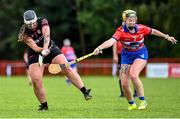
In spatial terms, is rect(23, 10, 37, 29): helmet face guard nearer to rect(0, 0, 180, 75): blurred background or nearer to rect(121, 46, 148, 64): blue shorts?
rect(121, 46, 148, 64): blue shorts

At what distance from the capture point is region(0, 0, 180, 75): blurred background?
49.6 m

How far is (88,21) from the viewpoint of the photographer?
54812 millimetres

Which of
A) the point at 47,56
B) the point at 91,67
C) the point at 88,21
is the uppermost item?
the point at 47,56

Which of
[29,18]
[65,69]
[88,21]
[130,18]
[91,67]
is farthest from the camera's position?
[88,21]

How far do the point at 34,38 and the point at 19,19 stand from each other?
44982 mm

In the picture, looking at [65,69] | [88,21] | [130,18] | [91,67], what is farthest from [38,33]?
[88,21]

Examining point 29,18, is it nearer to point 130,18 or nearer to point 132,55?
point 130,18

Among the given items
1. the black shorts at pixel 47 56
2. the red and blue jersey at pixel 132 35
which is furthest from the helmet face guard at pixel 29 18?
the red and blue jersey at pixel 132 35

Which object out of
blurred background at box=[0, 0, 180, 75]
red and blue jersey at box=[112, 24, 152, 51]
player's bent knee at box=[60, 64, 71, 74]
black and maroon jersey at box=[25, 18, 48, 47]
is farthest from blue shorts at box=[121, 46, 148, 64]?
blurred background at box=[0, 0, 180, 75]

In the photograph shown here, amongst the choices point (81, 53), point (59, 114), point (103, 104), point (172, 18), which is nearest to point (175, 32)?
point (172, 18)

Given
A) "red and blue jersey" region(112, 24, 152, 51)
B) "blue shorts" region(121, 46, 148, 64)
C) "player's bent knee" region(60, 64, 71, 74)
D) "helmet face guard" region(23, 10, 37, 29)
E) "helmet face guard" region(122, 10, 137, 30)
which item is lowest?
"player's bent knee" region(60, 64, 71, 74)

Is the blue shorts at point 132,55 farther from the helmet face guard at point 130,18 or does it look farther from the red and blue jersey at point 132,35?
the helmet face guard at point 130,18

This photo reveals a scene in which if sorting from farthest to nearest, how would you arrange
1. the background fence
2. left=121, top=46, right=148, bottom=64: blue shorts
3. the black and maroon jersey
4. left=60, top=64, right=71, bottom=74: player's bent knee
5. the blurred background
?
the blurred background
the background fence
left=121, top=46, right=148, bottom=64: blue shorts
left=60, top=64, right=71, bottom=74: player's bent knee
the black and maroon jersey

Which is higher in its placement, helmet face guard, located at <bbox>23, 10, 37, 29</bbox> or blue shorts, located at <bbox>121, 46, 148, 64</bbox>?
helmet face guard, located at <bbox>23, 10, 37, 29</bbox>
